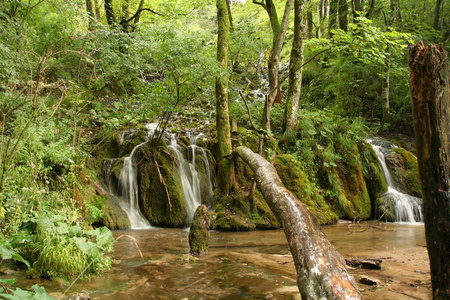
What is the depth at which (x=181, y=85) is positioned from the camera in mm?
8930

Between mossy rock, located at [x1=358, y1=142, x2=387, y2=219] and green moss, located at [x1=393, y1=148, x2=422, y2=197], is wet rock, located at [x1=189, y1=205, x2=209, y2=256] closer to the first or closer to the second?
mossy rock, located at [x1=358, y1=142, x2=387, y2=219]

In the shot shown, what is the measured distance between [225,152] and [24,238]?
6000 millimetres

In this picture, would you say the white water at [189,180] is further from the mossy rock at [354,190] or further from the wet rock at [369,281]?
the wet rock at [369,281]

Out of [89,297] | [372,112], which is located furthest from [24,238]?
[372,112]

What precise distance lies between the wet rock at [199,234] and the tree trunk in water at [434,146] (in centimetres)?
349

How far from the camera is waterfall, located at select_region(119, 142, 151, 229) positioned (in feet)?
29.5

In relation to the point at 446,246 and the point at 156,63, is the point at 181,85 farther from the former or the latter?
the point at 446,246

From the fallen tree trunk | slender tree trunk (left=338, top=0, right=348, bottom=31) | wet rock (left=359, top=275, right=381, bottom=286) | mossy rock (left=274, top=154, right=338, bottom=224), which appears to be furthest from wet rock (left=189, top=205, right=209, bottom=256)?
slender tree trunk (left=338, top=0, right=348, bottom=31)

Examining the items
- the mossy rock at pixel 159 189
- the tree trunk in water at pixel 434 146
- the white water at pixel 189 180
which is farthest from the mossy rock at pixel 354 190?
the tree trunk in water at pixel 434 146

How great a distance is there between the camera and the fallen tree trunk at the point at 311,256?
2291 mm

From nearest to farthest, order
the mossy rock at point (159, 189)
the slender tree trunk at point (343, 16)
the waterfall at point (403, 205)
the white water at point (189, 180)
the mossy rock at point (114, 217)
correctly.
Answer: the mossy rock at point (114, 217), the mossy rock at point (159, 189), the white water at point (189, 180), the waterfall at point (403, 205), the slender tree trunk at point (343, 16)

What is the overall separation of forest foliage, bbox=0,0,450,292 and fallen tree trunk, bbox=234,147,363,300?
2.30 m

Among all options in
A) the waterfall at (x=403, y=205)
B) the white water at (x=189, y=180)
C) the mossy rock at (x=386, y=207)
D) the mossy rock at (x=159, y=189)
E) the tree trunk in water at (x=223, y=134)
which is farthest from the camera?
the mossy rock at (x=386, y=207)

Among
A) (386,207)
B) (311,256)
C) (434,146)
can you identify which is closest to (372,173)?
(386,207)
